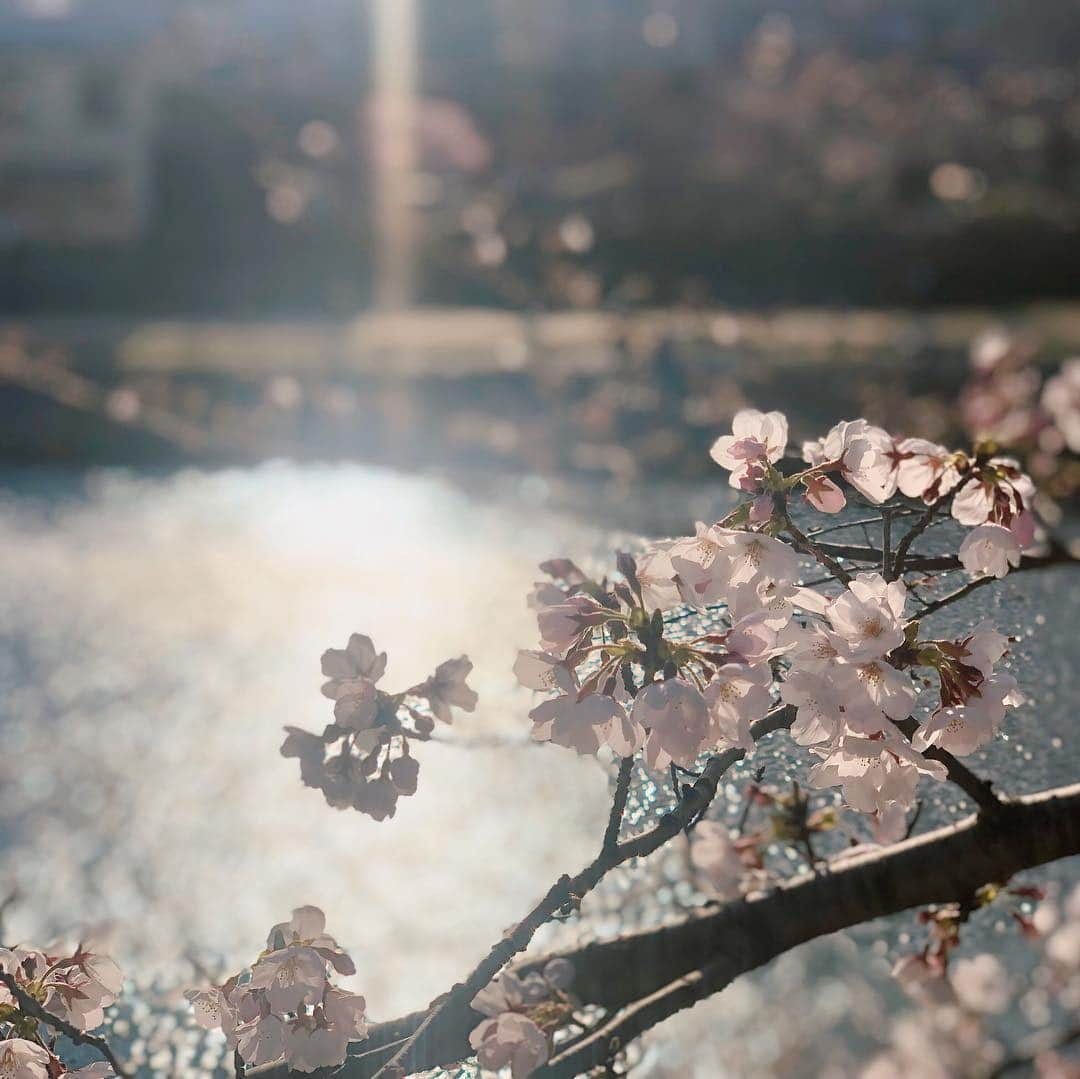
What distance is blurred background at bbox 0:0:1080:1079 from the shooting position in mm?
1596

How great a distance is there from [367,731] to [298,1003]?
0.14 metres

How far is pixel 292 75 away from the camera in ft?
29.6

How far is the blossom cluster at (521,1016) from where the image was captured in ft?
2.29

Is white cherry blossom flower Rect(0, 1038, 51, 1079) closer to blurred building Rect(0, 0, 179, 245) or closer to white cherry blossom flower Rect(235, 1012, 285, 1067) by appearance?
white cherry blossom flower Rect(235, 1012, 285, 1067)

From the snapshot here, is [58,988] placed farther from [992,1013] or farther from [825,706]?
[992,1013]

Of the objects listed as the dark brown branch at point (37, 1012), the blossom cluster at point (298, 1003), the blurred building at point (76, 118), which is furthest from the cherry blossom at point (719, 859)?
the blurred building at point (76, 118)

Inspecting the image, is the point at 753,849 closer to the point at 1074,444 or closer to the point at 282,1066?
the point at 282,1066

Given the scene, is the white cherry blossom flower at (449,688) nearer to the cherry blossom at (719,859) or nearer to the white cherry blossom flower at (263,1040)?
the white cherry blossom flower at (263,1040)

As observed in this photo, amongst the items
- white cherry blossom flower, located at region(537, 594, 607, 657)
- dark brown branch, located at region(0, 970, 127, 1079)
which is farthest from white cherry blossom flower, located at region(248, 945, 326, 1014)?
white cherry blossom flower, located at region(537, 594, 607, 657)

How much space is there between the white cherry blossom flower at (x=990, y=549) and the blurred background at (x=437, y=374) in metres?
0.17

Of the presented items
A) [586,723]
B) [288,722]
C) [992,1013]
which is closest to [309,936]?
[586,723]

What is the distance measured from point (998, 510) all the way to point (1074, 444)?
143 cm

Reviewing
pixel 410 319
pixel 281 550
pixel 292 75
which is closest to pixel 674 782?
pixel 281 550

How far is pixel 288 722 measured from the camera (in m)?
2.21
